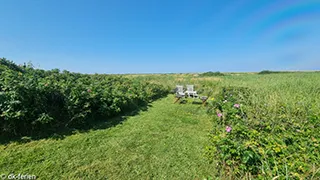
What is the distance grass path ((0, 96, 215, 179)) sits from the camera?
2449mm

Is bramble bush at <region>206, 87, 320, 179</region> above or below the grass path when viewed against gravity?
above

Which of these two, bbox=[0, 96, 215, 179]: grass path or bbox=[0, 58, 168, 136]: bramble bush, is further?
bbox=[0, 58, 168, 136]: bramble bush

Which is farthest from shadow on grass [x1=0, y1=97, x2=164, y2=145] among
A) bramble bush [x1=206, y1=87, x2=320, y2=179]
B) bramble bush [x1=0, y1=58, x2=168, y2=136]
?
bramble bush [x1=206, y1=87, x2=320, y2=179]

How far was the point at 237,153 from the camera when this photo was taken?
2.09 metres

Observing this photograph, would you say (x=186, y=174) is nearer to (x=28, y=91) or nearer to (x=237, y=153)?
(x=237, y=153)

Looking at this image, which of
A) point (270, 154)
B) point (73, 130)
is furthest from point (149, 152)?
point (73, 130)

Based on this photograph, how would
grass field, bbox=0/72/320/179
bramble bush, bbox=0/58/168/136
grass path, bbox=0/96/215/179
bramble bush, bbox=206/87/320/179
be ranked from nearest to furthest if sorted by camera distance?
1. bramble bush, bbox=206/87/320/179
2. grass field, bbox=0/72/320/179
3. grass path, bbox=0/96/215/179
4. bramble bush, bbox=0/58/168/136

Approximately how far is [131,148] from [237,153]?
2.21 meters

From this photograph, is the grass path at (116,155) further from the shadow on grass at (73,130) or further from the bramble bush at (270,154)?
the bramble bush at (270,154)

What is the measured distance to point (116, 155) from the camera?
9.78 feet

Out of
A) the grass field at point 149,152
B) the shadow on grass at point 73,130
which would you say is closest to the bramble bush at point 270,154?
the grass field at point 149,152

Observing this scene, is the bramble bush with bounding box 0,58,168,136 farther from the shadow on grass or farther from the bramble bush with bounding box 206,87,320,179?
the bramble bush with bounding box 206,87,320,179

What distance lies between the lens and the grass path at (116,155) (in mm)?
2449

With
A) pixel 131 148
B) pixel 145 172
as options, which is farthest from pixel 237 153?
pixel 131 148
